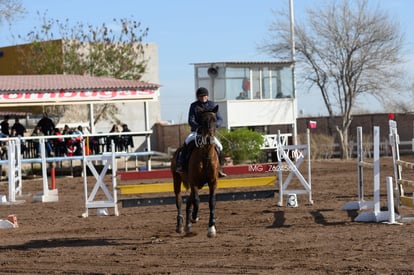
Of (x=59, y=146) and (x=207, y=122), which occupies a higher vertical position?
(x=207, y=122)

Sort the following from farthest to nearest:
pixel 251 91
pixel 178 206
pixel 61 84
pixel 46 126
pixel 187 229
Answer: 1. pixel 251 91
2. pixel 61 84
3. pixel 46 126
4. pixel 178 206
5. pixel 187 229

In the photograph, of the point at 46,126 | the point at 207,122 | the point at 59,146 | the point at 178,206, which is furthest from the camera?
the point at 46,126

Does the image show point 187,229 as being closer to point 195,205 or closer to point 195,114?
point 195,205

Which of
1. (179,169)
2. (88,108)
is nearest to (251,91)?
(88,108)

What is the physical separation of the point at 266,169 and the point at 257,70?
2478 cm

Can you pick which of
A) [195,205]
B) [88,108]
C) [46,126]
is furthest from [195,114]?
[88,108]

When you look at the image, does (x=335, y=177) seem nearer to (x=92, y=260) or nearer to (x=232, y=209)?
(x=232, y=209)

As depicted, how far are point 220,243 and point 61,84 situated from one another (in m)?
24.6

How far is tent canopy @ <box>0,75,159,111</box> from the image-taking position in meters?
34.8

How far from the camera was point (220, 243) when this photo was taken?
43.2 ft

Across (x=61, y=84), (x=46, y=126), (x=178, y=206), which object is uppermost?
(x=61, y=84)

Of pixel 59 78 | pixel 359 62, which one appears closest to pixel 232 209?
pixel 59 78

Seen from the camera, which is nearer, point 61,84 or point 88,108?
point 61,84

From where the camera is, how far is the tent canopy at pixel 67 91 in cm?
3481
